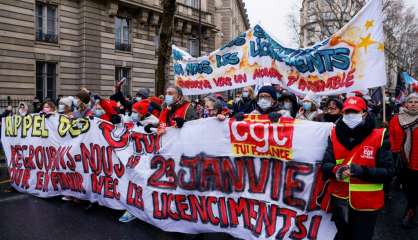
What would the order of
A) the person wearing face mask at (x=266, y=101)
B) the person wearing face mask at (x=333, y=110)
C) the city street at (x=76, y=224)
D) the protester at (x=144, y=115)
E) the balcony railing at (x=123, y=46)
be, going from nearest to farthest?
the person wearing face mask at (x=266, y=101) < the city street at (x=76, y=224) < the person wearing face mask at (x=333, y=110) < the protester at (x=144, y=115) < the balcony railing at (x=123, y=46)

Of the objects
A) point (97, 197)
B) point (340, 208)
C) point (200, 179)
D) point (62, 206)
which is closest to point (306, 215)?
point (340, 208)

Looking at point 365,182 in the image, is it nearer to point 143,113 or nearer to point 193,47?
point 143,113

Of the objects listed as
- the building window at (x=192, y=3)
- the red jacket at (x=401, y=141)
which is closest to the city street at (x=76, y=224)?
the red jacket at (x=401, y=141)

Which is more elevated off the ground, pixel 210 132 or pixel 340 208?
pixel 210 132

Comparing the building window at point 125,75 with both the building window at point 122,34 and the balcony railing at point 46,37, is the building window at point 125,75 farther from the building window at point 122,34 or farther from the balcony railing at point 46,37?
the balcony railing at point 46,37

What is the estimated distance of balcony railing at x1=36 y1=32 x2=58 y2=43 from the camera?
2122cm

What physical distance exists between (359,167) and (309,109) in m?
3.18

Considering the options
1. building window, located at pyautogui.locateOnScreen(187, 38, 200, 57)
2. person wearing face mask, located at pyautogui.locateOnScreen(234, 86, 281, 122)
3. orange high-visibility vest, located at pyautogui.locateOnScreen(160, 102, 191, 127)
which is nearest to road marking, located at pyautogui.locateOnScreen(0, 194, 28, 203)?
orange high-visibility vest, located at pyautogui.locateOnScreen(160, 102, 191, 127)

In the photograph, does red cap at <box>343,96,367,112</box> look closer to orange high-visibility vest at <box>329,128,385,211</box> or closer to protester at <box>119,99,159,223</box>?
orange high-visibility vest at <box>329,128,385,211</box>

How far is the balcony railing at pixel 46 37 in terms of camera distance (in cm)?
2122

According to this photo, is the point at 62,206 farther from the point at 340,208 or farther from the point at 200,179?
the point at 340,208

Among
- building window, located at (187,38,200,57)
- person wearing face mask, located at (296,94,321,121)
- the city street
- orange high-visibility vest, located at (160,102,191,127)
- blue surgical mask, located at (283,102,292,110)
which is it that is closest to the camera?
the city street

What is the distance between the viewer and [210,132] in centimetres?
466

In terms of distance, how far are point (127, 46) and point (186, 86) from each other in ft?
64.4
